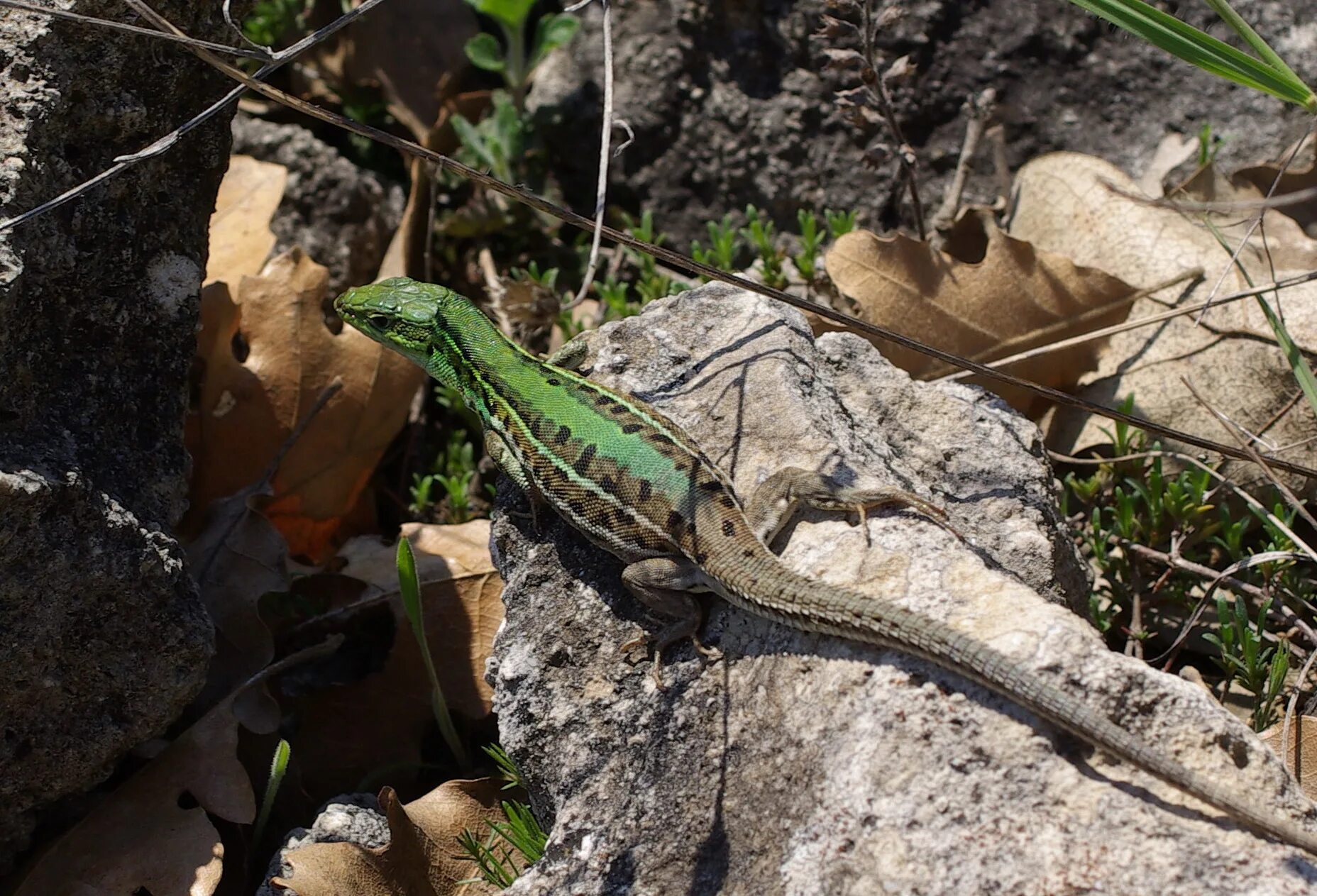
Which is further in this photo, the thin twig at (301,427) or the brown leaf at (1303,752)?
the thin twig at (301,427)

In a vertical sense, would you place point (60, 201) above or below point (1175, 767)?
above

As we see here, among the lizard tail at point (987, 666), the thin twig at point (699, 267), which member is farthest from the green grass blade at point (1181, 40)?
the lizard tail at point (987, 666)

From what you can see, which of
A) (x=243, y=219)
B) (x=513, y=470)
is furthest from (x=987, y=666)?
(x=243, y=219)

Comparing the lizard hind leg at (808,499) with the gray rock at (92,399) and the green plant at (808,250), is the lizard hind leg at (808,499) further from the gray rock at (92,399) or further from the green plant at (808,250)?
the green plant at (808,250)

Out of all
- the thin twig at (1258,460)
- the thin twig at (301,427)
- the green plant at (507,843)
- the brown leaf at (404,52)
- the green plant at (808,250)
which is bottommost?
the green plant at (507,843)

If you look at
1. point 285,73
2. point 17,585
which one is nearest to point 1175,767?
point 17,585

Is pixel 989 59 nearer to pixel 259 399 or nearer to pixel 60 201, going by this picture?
pixel 259 399

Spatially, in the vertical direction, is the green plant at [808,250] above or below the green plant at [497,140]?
below
